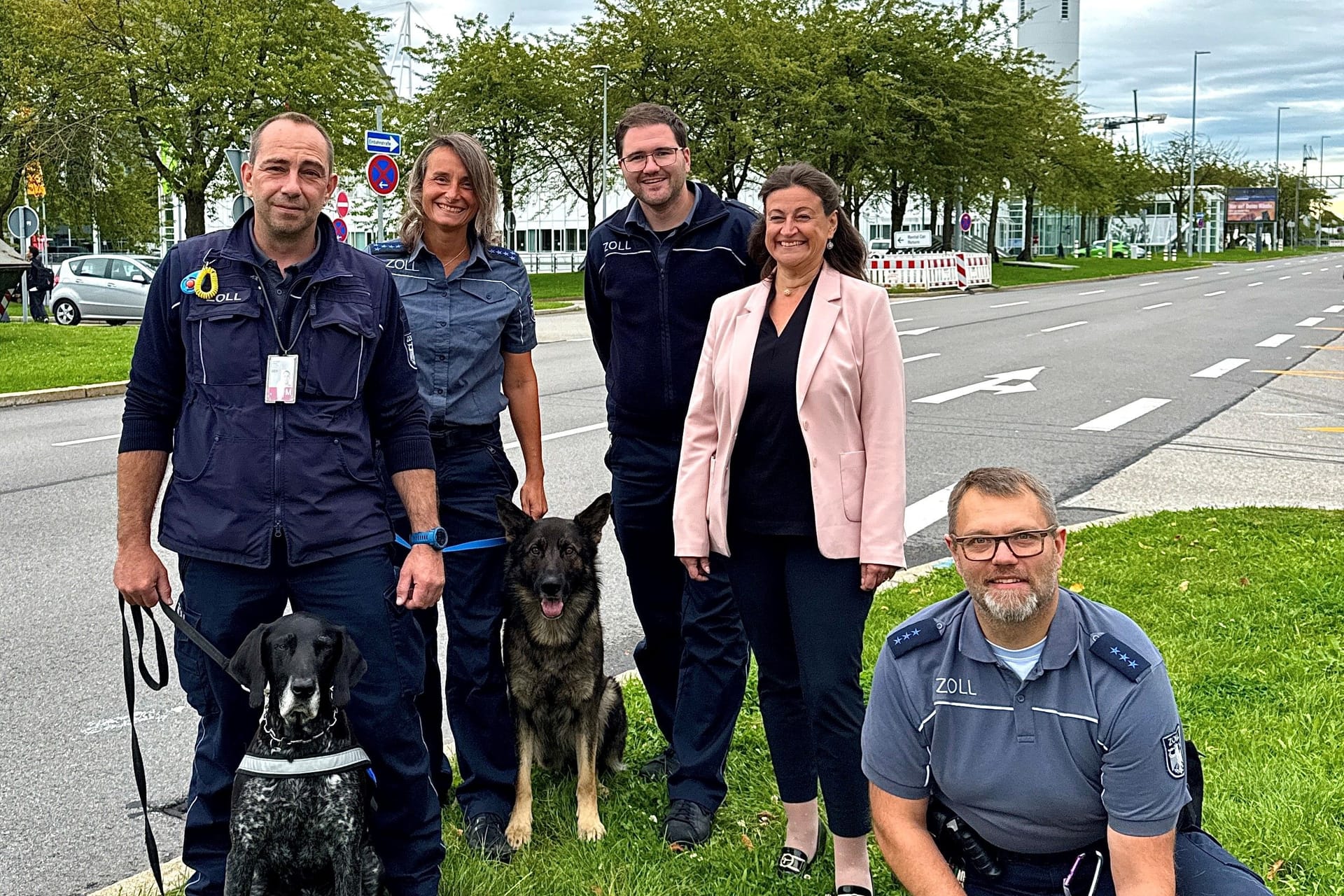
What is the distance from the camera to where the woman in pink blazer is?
354cm

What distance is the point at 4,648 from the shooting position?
6203 millimetres

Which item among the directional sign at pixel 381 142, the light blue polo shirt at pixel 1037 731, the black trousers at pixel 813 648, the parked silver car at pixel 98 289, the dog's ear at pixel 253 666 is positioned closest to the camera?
the light blue polo shirt at pixel 1037 731

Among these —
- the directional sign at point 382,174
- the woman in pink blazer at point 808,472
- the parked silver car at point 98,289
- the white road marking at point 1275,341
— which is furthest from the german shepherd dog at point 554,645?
the parked silver car at point 98,289

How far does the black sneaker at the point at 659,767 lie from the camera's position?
4.62 meters

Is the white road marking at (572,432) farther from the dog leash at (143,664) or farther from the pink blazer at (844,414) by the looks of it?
the pink blazer at (844,414)

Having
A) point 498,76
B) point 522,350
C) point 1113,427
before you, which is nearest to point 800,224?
point 522,350

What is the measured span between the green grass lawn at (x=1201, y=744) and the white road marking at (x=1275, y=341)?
1601 cm

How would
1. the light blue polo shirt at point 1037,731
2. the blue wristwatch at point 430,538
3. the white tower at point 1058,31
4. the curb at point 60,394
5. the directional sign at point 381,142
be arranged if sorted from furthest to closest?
the white tower at point 1058,31
the directional sign at point 381,142
the curb at point 60,394
the blue wristwatch at point 430,538
the light blue polo shirt at point 1037,731

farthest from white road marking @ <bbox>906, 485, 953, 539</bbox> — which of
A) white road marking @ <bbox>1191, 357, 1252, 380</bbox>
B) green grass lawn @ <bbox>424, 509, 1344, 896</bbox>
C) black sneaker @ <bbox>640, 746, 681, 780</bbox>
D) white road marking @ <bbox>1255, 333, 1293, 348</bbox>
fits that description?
white road marking @ <bbox>1255, 333, 1293, 348</bbox>

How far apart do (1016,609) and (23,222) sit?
77.7 ft

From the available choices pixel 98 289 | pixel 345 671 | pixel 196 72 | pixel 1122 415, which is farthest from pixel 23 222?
pixel 345 671

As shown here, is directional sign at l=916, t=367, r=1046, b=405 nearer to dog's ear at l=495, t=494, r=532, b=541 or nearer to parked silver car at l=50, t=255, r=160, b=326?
dog's ear at l=495, t=494, r=532, b=541

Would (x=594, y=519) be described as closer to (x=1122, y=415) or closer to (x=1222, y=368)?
(x=1122, y=415)

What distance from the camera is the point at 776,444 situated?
361cm
